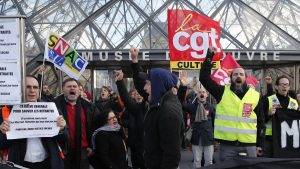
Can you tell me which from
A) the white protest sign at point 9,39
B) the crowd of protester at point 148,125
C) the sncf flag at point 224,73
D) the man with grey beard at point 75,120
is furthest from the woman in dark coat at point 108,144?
the sncf flag at point 224,73

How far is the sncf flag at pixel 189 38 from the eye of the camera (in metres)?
7.19

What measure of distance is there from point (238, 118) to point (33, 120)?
2.67 m

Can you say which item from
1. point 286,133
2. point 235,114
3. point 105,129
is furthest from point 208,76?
point 105,129

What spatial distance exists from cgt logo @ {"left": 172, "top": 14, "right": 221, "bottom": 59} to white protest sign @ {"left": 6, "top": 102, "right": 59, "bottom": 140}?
3529 millimetres

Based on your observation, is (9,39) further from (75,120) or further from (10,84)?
(75,120)

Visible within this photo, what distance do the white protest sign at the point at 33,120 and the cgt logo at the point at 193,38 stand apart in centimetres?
353

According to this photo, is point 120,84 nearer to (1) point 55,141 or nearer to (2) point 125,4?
(1) point 55,141

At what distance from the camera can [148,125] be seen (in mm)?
4016

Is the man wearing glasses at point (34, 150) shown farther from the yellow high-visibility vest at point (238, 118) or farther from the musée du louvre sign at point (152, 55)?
the musée du louvre sign at point (152, 55)

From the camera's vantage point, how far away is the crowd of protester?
12.9 ft

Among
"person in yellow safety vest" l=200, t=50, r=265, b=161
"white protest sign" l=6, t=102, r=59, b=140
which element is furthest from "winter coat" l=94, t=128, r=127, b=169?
"white protest sign" l=6, t=102, r=59, b=140

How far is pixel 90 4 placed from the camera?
54.0ft

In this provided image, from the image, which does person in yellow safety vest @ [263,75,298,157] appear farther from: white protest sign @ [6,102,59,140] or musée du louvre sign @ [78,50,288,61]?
musée du louvre sign @ [78,50,288,61]

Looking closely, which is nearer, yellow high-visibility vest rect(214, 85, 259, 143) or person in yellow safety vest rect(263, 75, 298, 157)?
yellow high-visibility vest rect(214, 85, 259, 143)
